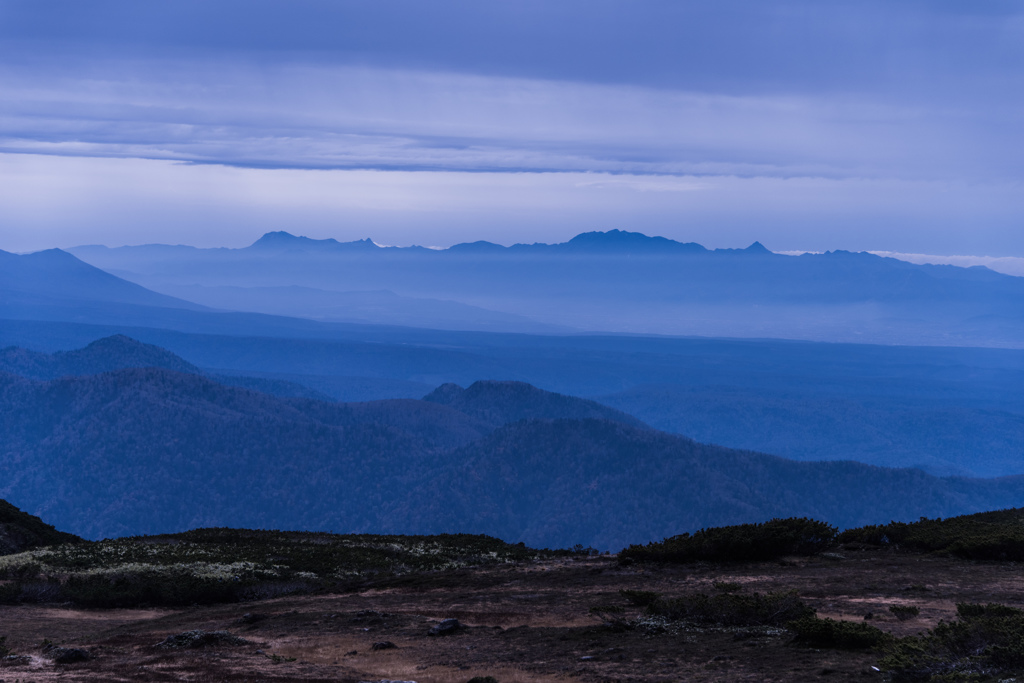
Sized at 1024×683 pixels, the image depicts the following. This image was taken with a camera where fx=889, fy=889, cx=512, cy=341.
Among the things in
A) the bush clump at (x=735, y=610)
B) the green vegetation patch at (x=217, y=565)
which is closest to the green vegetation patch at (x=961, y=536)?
the bush clump at (x=735, y=610)

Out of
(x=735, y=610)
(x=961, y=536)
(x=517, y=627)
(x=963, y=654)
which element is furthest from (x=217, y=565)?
(x=963, y=654)

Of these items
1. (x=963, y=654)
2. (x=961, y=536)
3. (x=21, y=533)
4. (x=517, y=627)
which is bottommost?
(x=21, y=533)

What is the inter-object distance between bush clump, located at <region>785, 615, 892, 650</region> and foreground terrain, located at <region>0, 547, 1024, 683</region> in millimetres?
281

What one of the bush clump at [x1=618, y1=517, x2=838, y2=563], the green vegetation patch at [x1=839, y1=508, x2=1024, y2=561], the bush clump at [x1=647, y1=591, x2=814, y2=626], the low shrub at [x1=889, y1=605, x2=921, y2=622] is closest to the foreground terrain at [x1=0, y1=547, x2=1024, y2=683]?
the low shrub at [x1=889, y1=605, x2=921, y2=622]

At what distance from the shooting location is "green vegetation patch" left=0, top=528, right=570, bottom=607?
93.6 feet

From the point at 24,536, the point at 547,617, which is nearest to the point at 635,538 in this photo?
the point at 24,536

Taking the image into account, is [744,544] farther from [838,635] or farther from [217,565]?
[217,565]

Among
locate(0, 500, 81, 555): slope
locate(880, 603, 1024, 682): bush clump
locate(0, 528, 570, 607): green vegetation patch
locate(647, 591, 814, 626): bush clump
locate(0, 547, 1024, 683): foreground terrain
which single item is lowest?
locate(0, 500, 81, 555): slope

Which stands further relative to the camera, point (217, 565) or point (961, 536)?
point (217, 565)

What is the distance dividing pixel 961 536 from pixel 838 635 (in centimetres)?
1450

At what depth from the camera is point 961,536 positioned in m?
27.9

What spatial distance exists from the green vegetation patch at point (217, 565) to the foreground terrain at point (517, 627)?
1014mm

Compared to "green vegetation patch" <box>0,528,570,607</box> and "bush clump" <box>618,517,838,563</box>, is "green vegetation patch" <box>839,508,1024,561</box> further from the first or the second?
"green vegetation patch" <box>0,528,570,607</box>

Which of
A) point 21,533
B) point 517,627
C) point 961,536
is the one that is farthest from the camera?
point 21,533
